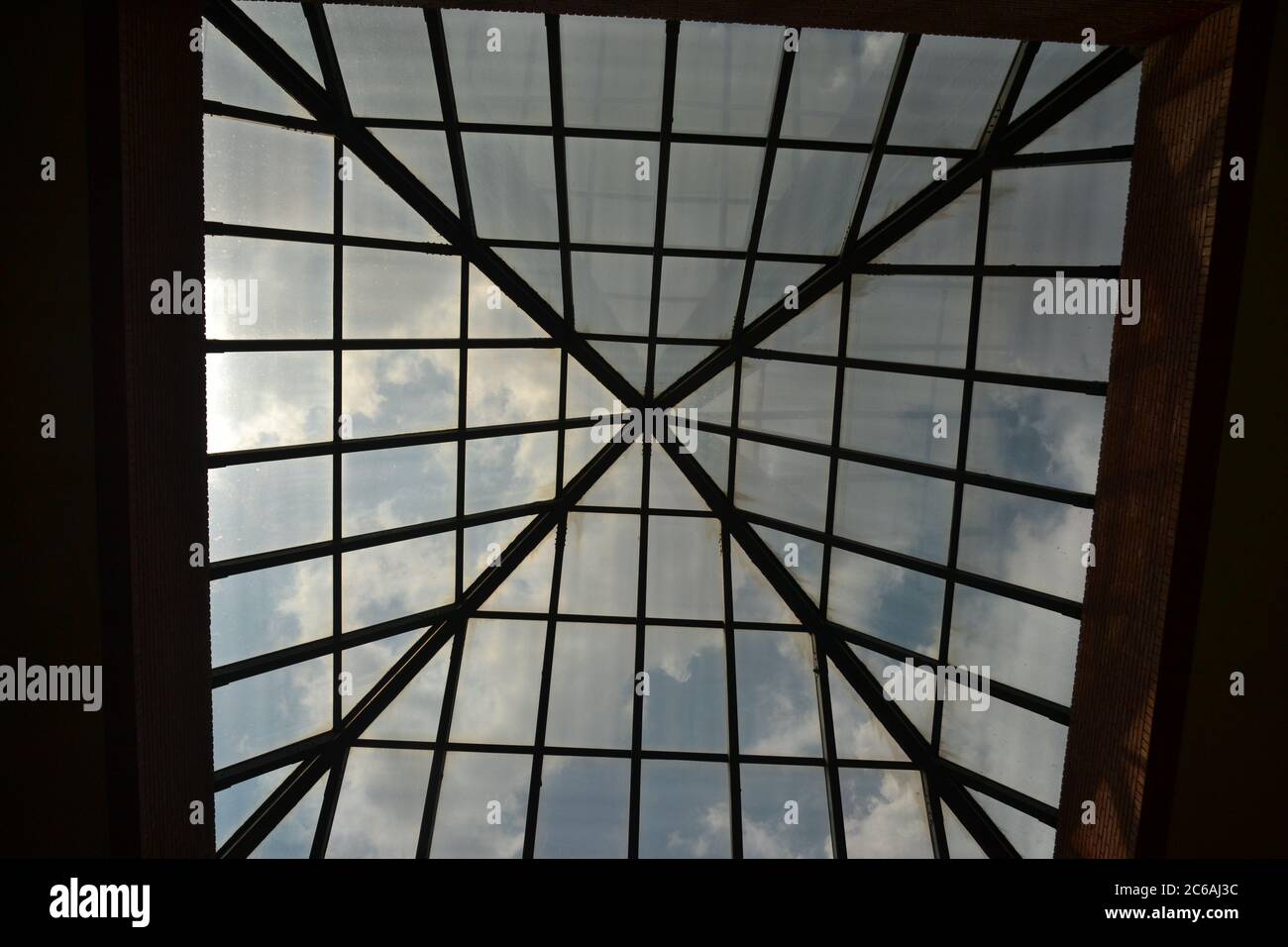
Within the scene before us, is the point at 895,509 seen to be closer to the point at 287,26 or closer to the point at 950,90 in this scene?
the point at 950,90

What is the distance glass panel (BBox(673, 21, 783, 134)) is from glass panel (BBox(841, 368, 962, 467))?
5536 millimetres

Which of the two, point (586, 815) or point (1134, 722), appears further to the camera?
point (586, 815)

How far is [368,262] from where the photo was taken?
51.6ft

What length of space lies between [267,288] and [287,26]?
4313mm

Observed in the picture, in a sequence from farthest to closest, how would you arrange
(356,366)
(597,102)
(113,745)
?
(356,366), (597,102), (113,745)

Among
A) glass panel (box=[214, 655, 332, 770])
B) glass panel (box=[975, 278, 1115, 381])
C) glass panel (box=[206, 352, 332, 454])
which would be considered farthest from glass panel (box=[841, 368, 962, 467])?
glass panel (box=[214, 655, 332, 770])

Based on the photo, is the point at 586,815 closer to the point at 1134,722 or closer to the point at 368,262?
the point at 1134,722

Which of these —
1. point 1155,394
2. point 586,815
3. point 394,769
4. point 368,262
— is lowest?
point 586,815

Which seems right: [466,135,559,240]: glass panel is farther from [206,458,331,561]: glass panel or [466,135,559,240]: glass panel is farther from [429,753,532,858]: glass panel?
[429,753,532,858]: glass panel

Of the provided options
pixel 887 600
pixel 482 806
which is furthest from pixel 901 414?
pixel 482 806

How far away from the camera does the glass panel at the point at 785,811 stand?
18.7 m

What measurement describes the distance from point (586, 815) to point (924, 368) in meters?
12.4
